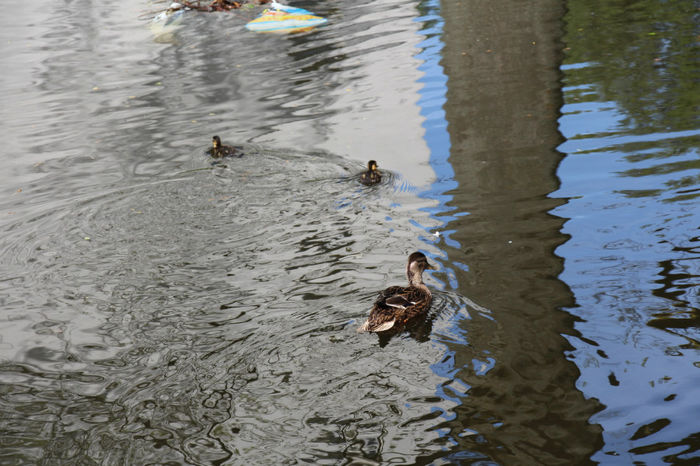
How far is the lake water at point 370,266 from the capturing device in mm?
5363

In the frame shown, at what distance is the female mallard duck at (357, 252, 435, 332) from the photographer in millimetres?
6410

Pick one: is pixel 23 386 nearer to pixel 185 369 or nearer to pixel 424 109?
pixel 185 369

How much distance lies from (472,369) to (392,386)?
0.67 m

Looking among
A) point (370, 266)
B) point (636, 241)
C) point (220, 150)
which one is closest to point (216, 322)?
point (370, 266)

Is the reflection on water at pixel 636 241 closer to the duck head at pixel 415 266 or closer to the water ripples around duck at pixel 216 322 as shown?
the water ripples around duck at pixel 216 322

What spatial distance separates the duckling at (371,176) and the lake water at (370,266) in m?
0.10

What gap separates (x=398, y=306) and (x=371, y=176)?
3738 millimetres

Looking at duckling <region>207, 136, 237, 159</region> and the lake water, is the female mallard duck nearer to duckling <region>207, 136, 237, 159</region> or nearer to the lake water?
the lake water

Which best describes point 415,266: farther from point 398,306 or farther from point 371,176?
point 371,176

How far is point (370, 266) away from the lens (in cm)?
769

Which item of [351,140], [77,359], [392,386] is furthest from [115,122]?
[392,386]

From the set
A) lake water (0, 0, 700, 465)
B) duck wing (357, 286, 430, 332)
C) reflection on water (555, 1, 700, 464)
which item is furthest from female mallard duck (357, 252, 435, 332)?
reflection on water (555, 1, 700, 464)

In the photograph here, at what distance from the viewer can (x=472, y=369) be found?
583 centimetres

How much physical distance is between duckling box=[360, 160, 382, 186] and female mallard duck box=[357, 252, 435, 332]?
3.00 meters
